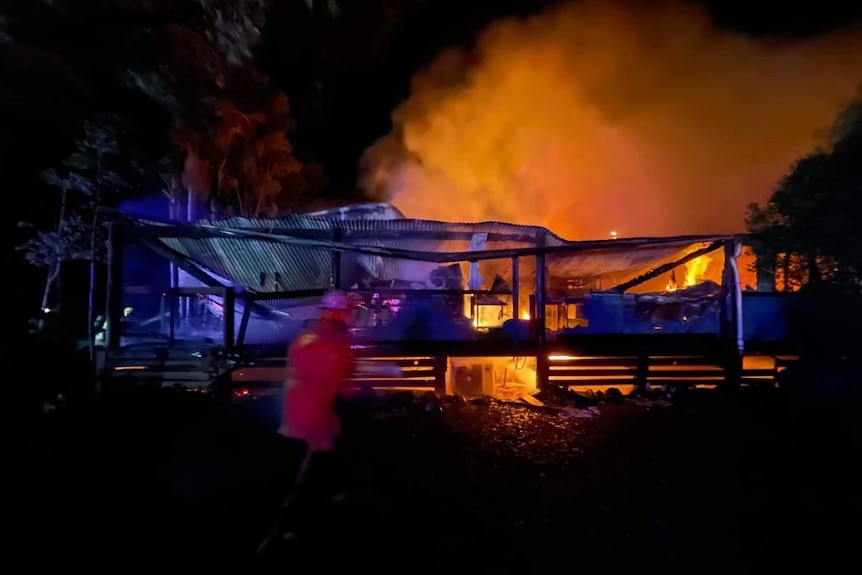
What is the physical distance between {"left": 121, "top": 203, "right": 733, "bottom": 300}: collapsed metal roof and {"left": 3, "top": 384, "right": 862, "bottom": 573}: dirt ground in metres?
2.71

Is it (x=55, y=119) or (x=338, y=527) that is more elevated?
(x=55, y=119)

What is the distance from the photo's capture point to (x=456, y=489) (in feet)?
17.3

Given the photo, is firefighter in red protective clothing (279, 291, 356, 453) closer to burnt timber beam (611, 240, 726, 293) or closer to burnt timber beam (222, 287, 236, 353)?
burnt timber beam (222, 287, 236, 353)

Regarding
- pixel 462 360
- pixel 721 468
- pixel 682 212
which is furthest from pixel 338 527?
pixel 682 212

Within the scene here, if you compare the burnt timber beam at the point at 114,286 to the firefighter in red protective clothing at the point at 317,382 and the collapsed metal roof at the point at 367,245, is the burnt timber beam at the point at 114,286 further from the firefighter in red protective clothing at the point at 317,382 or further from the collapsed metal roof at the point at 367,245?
the firefighter in red protective clothing at the point at 317,382

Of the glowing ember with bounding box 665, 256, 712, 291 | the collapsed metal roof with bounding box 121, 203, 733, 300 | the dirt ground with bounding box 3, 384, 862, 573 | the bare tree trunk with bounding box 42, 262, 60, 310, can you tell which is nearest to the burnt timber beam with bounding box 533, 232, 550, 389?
the collapsed metal roof with bounding box 121, 203, 733, 300

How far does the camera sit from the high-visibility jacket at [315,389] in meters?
4.45

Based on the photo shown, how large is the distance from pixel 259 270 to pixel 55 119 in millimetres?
6644

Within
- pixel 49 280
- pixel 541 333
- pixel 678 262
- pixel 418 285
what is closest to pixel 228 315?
pixel 418 285

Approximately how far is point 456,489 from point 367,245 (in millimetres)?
6131

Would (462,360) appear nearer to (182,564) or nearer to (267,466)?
(267,466)

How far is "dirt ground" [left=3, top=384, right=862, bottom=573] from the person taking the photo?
3.99 metres

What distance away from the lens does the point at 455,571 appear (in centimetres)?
377

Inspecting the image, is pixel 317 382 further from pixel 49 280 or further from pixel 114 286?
pixel 49 280
